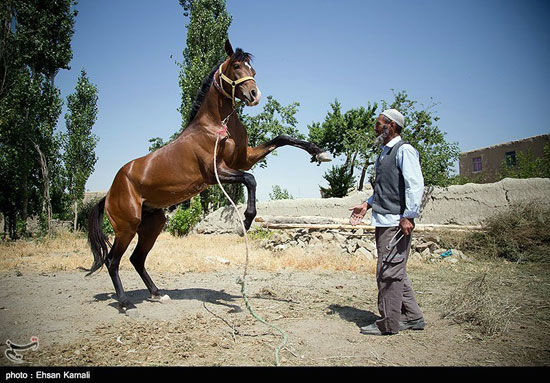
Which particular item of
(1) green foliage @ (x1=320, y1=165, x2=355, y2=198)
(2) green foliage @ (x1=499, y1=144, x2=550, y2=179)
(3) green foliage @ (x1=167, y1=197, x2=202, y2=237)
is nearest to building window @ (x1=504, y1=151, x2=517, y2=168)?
(2) green foliage @ (x1=499, y1=144, x2=550, y2=179)

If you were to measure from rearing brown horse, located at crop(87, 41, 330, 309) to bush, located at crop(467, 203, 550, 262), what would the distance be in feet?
24.9

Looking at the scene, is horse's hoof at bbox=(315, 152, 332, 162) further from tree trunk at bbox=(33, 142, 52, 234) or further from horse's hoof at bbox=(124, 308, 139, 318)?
tree trunk at bbox=(33, 142, 52, 234)

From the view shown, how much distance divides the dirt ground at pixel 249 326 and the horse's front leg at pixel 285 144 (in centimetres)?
203

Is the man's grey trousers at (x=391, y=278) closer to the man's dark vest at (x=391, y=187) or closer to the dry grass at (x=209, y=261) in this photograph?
the man's dark vest at (x=391, y=187)

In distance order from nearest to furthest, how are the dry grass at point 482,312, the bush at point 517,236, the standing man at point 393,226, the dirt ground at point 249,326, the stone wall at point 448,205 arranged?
the dirt ground at point 249,326 → the standing man at point 393,226 → the dry grass at point 482,312 → the bush at point 517,236 → the stone wall at point 448,205

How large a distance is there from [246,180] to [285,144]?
0.90 m

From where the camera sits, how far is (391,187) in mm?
3383

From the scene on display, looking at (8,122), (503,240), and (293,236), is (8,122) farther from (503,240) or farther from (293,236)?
(503,240)

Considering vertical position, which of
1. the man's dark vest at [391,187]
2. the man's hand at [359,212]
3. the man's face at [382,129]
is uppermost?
the man's face at [382,129]

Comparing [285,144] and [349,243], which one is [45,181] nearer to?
[349,243]

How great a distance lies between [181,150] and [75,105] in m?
18.2

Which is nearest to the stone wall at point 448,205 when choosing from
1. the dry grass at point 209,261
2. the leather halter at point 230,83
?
the dry grass at point 209,261

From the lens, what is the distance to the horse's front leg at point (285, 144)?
169 inches

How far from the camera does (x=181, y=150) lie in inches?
171
